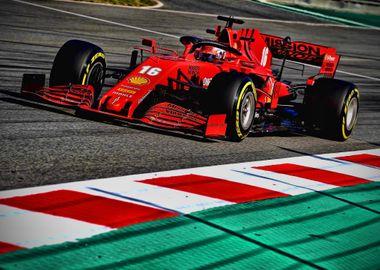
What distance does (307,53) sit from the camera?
11.2 metres

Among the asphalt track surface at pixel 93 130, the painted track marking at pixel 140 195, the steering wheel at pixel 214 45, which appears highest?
the steering wheel at pixel 214 45

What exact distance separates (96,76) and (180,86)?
1.15 metres

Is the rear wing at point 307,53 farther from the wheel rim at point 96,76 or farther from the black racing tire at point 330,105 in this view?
the wheel rim at point 96,76

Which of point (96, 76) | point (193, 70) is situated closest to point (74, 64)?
point (96, 76)

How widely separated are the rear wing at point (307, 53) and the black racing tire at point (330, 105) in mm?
947

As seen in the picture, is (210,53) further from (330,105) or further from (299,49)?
(299,49)

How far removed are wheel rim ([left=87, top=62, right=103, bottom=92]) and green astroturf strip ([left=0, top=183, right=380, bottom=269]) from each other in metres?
3.75

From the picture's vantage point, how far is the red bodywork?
855cm

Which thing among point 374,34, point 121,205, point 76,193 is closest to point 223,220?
point 121,205

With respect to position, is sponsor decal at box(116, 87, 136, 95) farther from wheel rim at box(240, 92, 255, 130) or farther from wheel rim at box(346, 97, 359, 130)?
wheel rim at box(346, 97, 359, 130)

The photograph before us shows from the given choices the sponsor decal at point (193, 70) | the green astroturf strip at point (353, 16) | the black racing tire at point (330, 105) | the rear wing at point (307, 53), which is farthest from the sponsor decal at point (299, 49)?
the green astroturf strip at point (353, 16)

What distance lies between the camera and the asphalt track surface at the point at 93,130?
6.77 metres

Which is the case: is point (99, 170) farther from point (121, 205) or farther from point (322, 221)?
point (322, 221)

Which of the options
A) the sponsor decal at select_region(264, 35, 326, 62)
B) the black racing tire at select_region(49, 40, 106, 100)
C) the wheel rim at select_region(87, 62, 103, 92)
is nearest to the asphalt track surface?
the black racing tire at select_region(49, 40, 106, 100)
